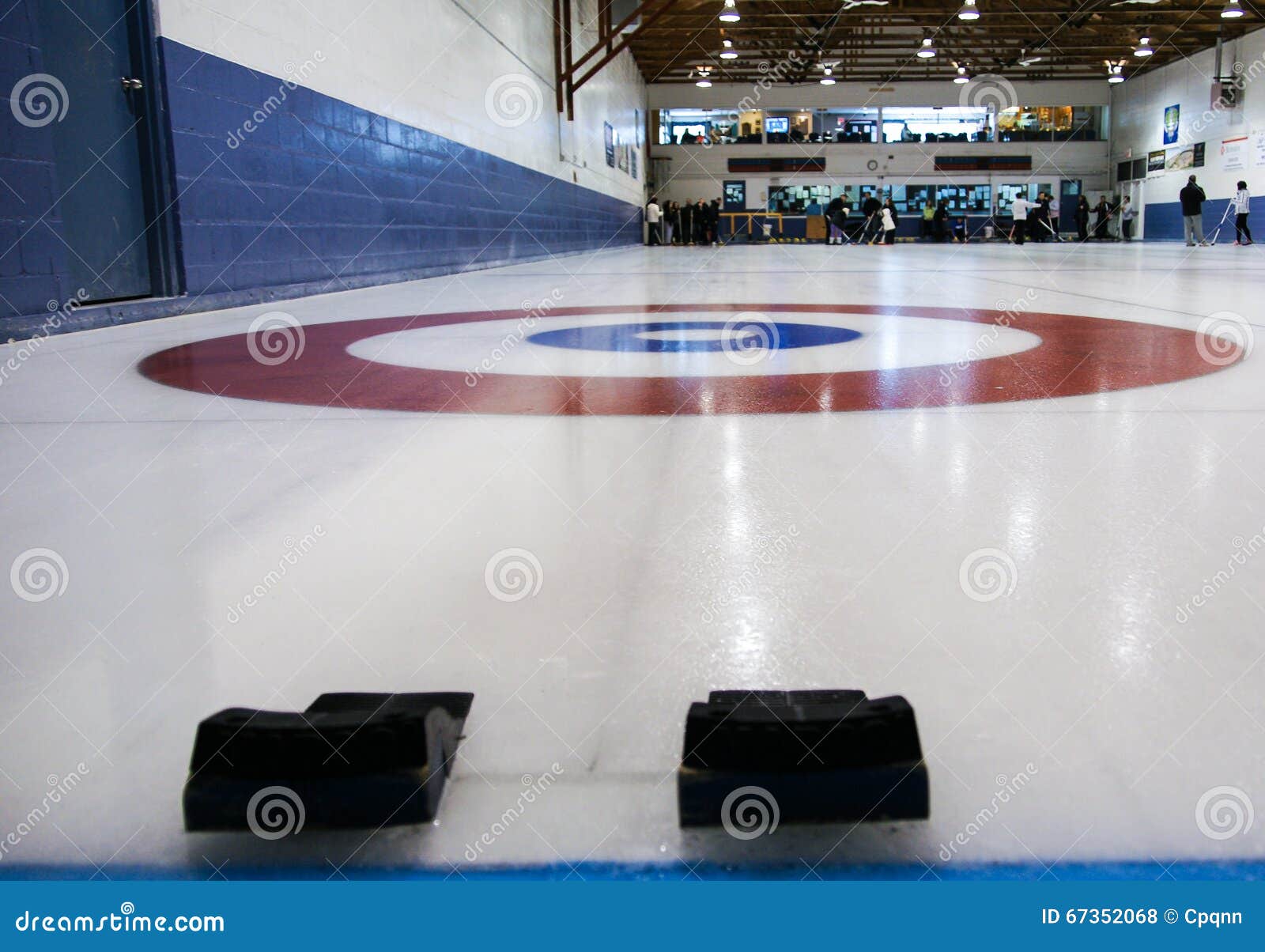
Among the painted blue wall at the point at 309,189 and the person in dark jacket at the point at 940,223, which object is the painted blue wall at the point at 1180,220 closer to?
the person in dark jacket at the point at 940,223

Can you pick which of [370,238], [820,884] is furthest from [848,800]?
[370,238]

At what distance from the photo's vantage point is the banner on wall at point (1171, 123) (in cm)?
2927

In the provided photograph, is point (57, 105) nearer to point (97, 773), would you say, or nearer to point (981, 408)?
point (981, 408)

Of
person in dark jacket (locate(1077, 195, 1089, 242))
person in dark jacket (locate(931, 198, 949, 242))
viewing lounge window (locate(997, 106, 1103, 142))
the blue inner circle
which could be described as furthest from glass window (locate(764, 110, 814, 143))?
the blue inner circle

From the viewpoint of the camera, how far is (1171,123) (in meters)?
29.7

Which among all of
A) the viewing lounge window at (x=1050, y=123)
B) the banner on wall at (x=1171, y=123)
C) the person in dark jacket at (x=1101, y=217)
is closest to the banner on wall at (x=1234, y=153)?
the banner on wall at (x=1171, y=123)

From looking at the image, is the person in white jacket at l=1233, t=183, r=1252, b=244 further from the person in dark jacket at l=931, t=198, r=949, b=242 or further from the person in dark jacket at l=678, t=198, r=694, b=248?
the person in dark jacket at l=678, t=198, r=694, b=248

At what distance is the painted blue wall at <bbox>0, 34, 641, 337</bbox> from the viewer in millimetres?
4680

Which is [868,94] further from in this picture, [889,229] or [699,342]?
[699,342]

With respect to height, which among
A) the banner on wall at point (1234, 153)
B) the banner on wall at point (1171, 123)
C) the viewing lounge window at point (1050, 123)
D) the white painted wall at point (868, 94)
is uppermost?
the white painted wall at point (868, 94)

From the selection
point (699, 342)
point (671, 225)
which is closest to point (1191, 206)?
point (671, 225)

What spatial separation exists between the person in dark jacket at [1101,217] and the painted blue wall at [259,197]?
2814 centimetres

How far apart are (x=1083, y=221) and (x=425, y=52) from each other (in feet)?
90.9

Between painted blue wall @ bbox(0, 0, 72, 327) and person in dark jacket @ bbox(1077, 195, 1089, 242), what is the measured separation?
104ft
